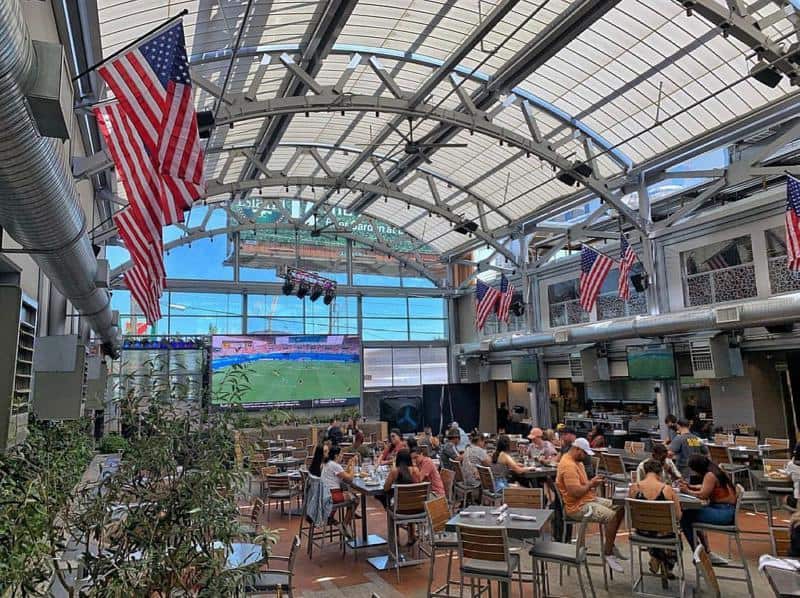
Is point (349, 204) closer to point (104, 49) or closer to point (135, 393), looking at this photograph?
point (104, 49)

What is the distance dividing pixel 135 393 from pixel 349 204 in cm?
1842

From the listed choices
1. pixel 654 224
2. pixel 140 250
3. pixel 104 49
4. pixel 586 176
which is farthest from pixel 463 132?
pixel 140 250

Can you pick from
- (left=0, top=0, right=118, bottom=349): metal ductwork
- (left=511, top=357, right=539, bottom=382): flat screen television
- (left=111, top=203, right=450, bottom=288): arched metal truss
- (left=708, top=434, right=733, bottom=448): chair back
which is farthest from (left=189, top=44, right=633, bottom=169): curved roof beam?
(left=111, top=203, right=450, bottom=288): arched metal truss

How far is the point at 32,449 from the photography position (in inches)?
203

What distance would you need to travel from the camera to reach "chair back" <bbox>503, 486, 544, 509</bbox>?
6.28 metres

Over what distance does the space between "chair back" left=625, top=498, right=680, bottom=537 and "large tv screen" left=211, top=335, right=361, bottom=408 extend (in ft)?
48.6

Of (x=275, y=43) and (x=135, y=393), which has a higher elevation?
(x=275, y=43)

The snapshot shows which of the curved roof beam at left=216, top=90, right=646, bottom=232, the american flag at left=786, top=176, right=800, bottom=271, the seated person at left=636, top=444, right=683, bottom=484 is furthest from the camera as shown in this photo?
the curved roof beam at left=216, top=90, right=646, bottom=232

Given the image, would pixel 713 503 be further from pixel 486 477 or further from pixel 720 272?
pixel 720 272

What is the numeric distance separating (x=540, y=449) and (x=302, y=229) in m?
14.1

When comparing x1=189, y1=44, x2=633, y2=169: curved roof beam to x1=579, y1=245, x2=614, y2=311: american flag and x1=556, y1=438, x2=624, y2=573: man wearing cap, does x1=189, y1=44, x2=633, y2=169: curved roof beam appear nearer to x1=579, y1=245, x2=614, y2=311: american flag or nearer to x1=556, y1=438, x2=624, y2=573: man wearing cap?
x1=579, y1=245, x2=614, y2=311: american flag

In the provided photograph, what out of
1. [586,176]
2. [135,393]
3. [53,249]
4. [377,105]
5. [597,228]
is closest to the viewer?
[135,393]

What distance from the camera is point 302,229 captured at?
2181 centimetres

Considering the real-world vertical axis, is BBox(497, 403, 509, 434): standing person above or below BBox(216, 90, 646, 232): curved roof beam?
below
